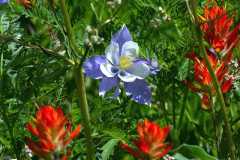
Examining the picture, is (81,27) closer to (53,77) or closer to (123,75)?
(123,75)

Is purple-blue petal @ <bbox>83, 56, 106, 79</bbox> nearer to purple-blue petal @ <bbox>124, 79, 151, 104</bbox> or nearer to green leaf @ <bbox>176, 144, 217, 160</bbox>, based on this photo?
purple-blue petal @ <bbox>124, 79, 151, 104</bbox>

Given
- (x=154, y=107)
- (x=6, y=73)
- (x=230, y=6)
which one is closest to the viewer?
(x=6, y=73)

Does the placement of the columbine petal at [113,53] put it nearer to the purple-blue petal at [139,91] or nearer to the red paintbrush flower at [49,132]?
the purple-blue petal at [139,91]

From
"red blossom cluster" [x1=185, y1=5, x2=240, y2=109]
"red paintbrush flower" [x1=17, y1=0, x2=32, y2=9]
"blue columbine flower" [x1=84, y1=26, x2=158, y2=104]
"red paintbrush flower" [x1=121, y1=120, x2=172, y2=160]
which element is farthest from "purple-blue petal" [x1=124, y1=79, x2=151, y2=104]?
"red paintbrush flower" [x1=17, y1=0, x2=32, y2=9]

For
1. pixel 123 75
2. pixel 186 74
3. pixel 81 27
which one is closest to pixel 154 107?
pixel 186 74

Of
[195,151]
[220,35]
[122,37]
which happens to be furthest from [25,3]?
[195,151]

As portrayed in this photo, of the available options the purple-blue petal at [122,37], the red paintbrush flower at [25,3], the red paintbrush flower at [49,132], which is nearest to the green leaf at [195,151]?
the red paintbrush flower at [49,132]
